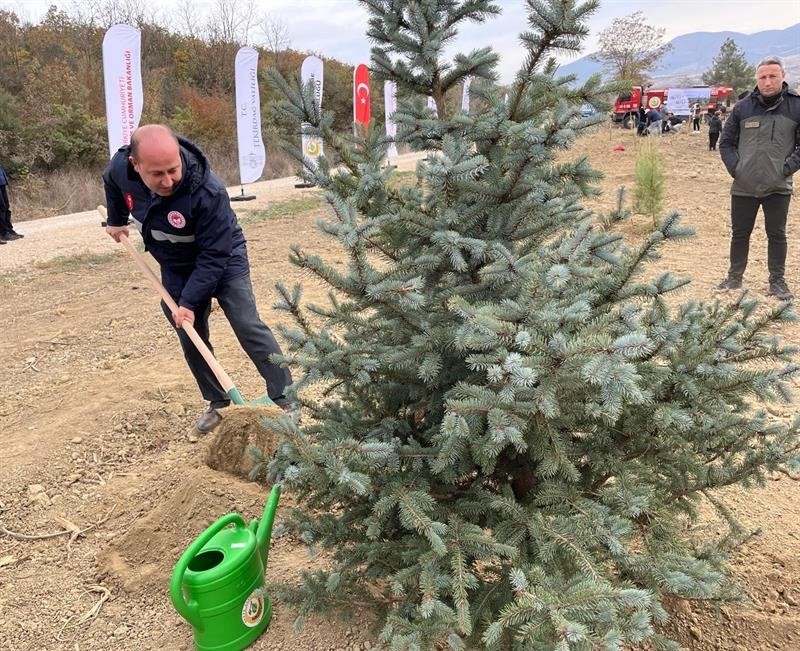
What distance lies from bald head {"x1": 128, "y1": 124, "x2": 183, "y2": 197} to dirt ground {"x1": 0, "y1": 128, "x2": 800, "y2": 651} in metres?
1.36

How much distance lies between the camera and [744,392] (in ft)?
5.70

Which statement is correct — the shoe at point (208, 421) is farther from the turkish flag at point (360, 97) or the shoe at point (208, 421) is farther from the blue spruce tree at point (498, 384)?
the turkish flag at point (360, 97)

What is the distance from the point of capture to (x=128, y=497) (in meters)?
3.07

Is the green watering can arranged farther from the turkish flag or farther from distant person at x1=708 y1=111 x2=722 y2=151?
distant person at x1=708 y1=111 x2=722 y2=151

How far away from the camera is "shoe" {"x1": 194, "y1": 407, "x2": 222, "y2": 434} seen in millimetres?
3559

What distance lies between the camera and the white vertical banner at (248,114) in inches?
514

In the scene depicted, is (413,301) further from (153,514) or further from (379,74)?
(153,514)

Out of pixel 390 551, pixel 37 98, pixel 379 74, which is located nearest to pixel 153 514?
pixel 390 551

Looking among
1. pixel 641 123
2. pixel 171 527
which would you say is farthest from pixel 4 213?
pixel 641 123

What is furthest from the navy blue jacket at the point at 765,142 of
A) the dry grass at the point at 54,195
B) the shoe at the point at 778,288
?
the dry grass at the point at 54,195

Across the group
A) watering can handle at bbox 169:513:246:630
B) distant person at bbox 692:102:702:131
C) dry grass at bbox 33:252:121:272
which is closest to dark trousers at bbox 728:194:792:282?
watering can handle at bbox 169:513:246:630

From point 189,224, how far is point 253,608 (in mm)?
1879

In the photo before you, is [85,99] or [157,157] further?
[85,99]

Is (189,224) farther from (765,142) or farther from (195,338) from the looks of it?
(765,142)
